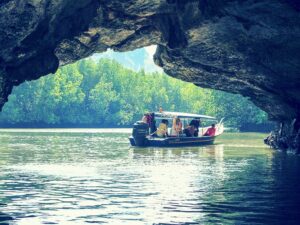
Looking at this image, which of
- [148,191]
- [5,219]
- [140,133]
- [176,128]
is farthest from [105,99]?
[5,219]

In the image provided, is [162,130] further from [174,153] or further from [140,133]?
[174,153]

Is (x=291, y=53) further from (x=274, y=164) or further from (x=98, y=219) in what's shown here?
(x=98, y=219)

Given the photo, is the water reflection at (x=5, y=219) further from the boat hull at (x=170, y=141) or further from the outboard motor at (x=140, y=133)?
the boat hull at (x=170, y=141)

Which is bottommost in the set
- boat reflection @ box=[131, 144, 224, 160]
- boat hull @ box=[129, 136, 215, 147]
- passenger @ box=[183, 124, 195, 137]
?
boat reflection @ box=[131, 144, 224, 160]

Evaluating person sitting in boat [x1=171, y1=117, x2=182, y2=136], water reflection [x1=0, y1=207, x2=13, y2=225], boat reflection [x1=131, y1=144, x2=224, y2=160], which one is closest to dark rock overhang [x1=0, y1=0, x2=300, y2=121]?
boat reflection [x1=131, y1=144, x2=224, y2=160]

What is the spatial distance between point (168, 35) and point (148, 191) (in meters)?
8.69

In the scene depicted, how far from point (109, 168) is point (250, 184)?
7599 millimetres

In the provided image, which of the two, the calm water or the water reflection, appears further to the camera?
the calm water

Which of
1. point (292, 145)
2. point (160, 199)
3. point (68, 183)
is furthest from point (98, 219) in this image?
point (292, 145)

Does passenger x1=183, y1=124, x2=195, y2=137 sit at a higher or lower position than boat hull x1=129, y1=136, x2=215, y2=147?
higher

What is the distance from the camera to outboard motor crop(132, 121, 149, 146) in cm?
4341

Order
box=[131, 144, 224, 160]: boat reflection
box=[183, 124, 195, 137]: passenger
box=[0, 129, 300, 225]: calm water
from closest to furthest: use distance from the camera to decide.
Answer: box=[0, 129, 300, 225]: calm water, box=[131, 144, 224, 160]: boat reflection, box=[183, 124, 195, 137]: passenger

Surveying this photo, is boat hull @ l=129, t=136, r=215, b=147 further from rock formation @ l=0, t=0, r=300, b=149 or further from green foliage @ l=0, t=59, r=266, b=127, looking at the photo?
green foliage @ l=0, t=59, r=266, b=127

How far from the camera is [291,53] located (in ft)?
76.8
